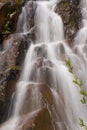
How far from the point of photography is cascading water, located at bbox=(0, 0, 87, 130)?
10000 millimetres

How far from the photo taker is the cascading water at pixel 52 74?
10.0 metres

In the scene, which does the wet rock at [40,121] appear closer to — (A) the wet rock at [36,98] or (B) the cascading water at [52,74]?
(B) the cascading water at [52,74]

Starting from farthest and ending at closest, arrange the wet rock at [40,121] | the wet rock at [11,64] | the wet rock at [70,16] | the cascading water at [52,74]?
the wet rock at [70,16], the wet rock at [11,64], the cascading water at [52,74], the wet rock at [40,121]

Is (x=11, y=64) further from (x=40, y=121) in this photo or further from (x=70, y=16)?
(x=70, y=16)

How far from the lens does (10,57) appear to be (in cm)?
1350

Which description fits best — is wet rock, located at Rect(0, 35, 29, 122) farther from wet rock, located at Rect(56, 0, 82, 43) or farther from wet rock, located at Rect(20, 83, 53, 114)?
wet rock, located at Rect(56, 0, 82, 43)

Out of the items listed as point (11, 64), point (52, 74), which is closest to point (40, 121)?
point (52, 74)

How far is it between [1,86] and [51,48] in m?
4.73

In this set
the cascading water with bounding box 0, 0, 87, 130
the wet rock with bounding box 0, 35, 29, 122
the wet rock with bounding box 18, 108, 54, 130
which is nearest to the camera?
the wet rock with bounding box 18, 108, 54, 130

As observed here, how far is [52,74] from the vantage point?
40.2 ft

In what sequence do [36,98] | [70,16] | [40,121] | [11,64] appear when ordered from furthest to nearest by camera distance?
[70,16] → [11,64] → [36,98] → [40,121]

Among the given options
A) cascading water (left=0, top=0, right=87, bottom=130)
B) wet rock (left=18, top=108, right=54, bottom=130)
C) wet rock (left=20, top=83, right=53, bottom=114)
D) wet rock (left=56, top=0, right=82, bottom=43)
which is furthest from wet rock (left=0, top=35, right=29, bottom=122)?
wet rock (left=56, top=0, right=82, bottom=43)

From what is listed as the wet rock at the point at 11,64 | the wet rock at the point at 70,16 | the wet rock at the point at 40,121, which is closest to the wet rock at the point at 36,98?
the wet rock at the point at 40,121

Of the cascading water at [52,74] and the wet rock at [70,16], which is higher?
the wet rock at [70,16]
